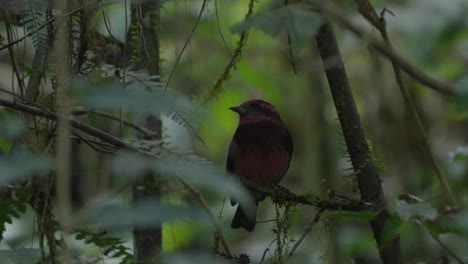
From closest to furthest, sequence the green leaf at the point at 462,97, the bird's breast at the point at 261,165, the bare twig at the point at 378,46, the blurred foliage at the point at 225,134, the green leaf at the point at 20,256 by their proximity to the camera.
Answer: the blurred foliage at the point at 225,134, the green leaf at the point at 462,97, the bare twig at the point at 378,46, the green leaf at the point at 20,256, the bird's breast at the point at 261,165

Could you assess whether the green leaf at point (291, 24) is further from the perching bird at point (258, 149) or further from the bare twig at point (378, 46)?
the perching bird at point (258, 149)

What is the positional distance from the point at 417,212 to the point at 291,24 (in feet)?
1.58

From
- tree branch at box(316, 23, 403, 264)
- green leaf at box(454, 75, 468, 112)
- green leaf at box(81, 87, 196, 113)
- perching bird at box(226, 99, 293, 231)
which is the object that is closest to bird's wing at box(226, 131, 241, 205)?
perching bird at box(226, 99, 293, 231)

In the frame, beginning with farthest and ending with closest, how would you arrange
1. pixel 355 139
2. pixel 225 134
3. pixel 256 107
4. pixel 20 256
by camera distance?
pixel 225 134 → pixel 256 107 → pixel 355 139 → pixel 20 256

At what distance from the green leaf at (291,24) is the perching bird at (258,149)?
6.17 ft

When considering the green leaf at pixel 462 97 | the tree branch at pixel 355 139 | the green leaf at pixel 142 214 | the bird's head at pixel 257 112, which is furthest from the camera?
the bird's head at pixel 257 112

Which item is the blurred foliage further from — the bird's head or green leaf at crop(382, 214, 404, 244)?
the bird's head

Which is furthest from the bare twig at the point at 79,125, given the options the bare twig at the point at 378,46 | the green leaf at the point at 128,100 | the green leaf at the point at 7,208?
the green leaf at the point at 128,100

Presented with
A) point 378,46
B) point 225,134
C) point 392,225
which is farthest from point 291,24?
point 225,134

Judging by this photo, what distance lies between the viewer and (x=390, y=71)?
506 centimetres

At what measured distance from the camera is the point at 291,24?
1.68m

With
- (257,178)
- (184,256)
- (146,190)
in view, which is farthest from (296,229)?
(184,256)

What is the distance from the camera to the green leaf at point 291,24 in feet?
5.43

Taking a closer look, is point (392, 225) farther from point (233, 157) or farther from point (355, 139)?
point (233, 157)
